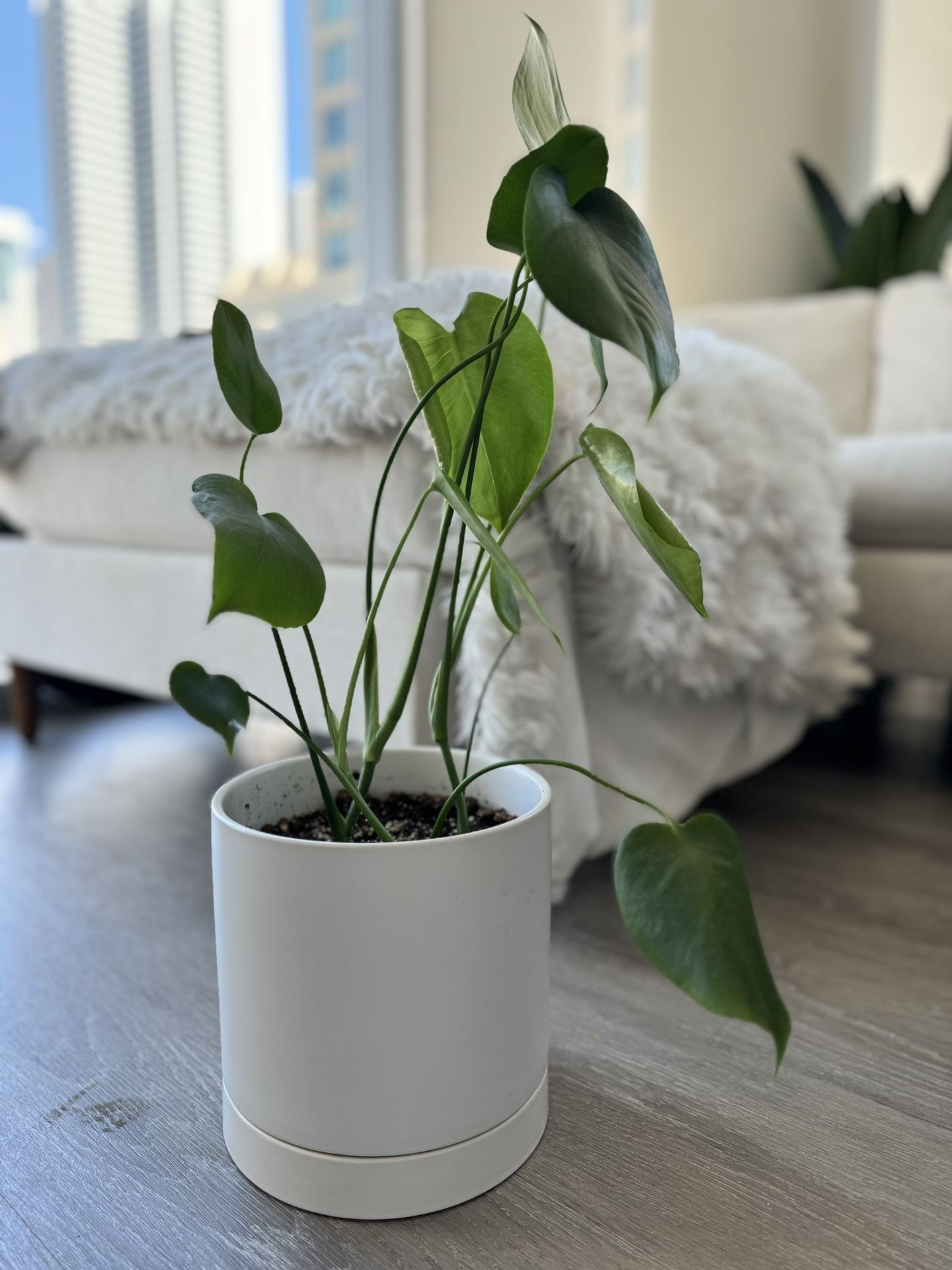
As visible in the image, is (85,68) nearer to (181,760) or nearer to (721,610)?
(181,760)

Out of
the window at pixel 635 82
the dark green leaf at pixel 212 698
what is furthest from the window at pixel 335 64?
the dark green leaf at pixel 212 698

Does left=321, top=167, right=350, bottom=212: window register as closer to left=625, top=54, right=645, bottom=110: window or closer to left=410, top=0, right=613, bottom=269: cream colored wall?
left=410, top=0, right=613, bottom=269: cream colored wall

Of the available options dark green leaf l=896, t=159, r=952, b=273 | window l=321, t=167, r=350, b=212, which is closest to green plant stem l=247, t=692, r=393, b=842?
window l=321, t=167, r=350, b=212

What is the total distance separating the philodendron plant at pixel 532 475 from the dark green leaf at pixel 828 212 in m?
2.37

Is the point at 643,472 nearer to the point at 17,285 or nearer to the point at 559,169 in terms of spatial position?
the point at 559,169

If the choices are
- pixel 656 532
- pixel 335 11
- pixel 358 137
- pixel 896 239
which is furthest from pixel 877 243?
pixel 656 532

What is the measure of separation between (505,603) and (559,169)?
200mm

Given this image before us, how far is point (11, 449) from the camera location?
1.30 m

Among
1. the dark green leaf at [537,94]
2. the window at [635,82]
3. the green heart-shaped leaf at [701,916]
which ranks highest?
the window at [635,82]

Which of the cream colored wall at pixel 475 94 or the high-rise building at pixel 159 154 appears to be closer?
the high-rise building at pixel 159 154

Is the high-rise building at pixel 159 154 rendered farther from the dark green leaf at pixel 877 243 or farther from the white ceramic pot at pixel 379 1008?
the white ceramic pot at pixel 379 1008

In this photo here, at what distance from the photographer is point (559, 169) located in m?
0.40

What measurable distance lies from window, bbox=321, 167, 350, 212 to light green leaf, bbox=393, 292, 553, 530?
6.86 feet

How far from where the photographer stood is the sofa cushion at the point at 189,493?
87 cm
